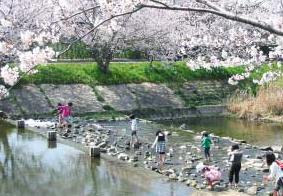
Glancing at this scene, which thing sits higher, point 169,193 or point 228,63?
point 228,63

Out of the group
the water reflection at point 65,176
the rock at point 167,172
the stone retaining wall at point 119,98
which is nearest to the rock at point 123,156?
the water reflection at point 65,176

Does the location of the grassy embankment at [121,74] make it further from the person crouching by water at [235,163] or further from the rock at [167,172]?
the person crouching by water at [235,163]

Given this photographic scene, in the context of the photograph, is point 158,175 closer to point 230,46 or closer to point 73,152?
point 73,152

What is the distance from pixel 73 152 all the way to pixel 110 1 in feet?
34.0

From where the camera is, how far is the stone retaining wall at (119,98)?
27250 millimetres

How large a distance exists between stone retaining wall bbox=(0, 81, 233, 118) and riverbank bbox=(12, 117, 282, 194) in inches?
175

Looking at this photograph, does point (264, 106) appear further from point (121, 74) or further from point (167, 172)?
point (167, 172)

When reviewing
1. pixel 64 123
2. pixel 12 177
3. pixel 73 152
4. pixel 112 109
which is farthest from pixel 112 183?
pixel 112 109

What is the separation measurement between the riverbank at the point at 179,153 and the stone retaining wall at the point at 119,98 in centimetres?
445

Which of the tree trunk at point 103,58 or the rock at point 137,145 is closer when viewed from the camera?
the rock at point 137,145

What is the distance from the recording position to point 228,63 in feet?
51.2

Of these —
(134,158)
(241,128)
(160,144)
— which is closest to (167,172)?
(160,144)

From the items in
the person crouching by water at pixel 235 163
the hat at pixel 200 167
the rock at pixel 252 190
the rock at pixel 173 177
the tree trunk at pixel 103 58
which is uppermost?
the tree trunk at pixel 103 58

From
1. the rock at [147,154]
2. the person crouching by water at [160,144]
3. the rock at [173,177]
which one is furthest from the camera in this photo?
the rock at [147,154]
